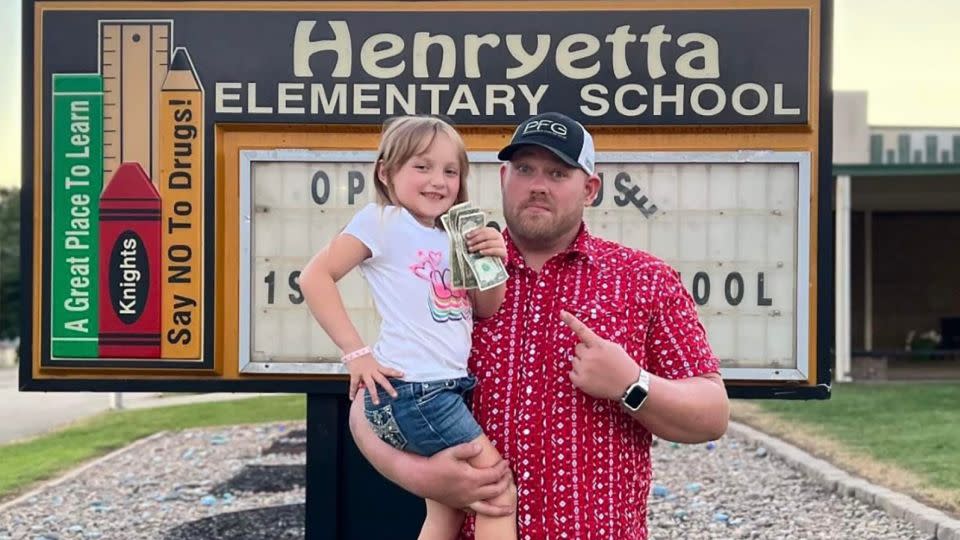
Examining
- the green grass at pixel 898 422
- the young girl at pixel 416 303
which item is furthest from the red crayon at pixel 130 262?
the green grass at pixel 898 422

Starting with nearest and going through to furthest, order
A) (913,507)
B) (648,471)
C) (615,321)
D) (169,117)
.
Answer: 1. (615,321)
2. (648,471)
3. (169,117)
4. (913,507)

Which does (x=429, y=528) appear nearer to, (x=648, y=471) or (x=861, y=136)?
(x=648, y=471)

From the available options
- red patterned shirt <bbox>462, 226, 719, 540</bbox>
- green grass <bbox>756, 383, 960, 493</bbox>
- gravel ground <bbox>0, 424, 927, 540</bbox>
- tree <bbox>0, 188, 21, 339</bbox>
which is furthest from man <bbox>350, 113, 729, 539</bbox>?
tree <bbox>0, 188, 21, 339</bbox>

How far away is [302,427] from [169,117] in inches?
381

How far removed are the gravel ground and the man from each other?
5022 mm

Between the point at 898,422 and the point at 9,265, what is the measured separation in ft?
194

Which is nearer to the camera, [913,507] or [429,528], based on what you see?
[429,528]

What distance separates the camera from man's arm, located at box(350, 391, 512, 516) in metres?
2.43

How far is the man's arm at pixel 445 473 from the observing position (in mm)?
2426

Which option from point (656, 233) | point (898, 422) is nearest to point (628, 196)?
point (656, 233)

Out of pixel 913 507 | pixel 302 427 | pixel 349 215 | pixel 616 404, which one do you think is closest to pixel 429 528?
pixel 616 404

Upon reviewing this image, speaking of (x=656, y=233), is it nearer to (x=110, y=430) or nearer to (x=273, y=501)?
(x=273, y=501)

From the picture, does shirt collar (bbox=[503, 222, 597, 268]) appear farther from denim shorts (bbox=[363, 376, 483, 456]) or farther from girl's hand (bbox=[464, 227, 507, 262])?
denim shorts (bbox=[363, 376, 483, 456])

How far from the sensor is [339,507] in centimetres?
495
